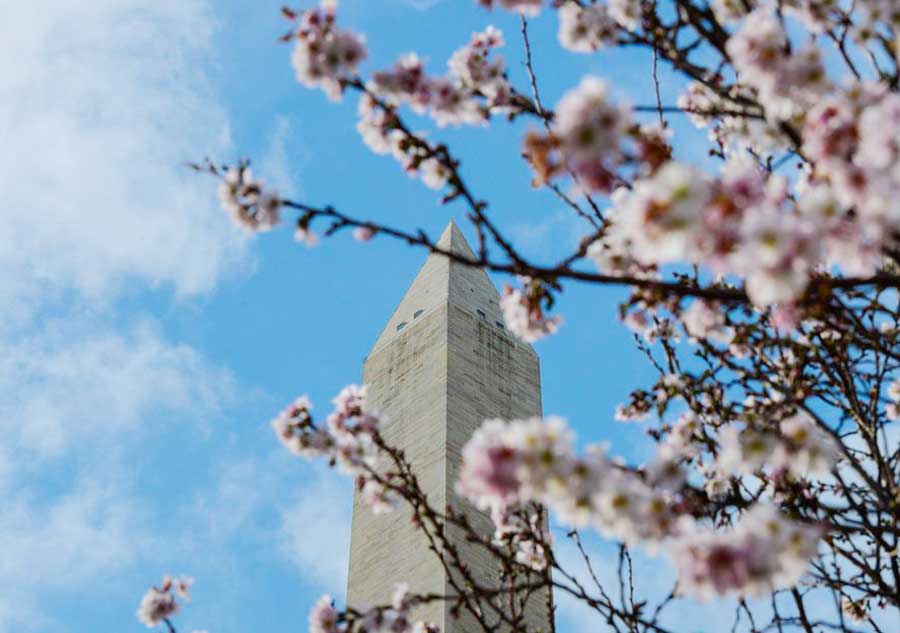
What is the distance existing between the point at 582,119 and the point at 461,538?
913 centimetres

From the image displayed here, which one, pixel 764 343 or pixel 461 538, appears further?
pixel 461 538

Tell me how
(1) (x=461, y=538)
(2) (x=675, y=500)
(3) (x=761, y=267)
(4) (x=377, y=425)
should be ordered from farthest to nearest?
(1) (x=461, y=538) → (4) (x=377, y=425) → (2) (x=675, y=500) → (3) (x=761, y=267)

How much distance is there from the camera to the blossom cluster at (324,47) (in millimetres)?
3045

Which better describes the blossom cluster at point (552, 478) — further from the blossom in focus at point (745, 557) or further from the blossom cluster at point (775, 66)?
the blossom cluster at point (775, 66)

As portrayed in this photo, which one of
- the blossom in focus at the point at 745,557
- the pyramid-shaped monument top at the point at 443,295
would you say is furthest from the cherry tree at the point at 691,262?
the pyramid-shaped monument top at the point at 443,295

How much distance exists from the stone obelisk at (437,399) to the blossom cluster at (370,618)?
20.8 ft

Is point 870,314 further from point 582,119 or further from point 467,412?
point 467,412

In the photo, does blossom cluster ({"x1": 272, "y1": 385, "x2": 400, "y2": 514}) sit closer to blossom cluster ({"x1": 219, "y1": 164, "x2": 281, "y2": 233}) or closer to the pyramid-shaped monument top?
blossom cluster ({"x1": 219, "y1": 164, "x2": 281, "y2": 233})

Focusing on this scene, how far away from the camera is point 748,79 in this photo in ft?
7.98

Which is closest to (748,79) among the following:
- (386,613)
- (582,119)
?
(582,119)

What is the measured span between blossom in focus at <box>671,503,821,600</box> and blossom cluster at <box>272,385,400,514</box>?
1.78 m

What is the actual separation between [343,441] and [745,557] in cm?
201

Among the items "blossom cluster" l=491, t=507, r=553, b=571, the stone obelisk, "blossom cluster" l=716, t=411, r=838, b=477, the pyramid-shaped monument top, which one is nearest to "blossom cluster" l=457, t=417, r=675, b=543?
"blossom cluster" l=716, t=411, r=838, b=477

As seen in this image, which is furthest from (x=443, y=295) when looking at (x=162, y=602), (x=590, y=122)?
(x=590, y=122)
